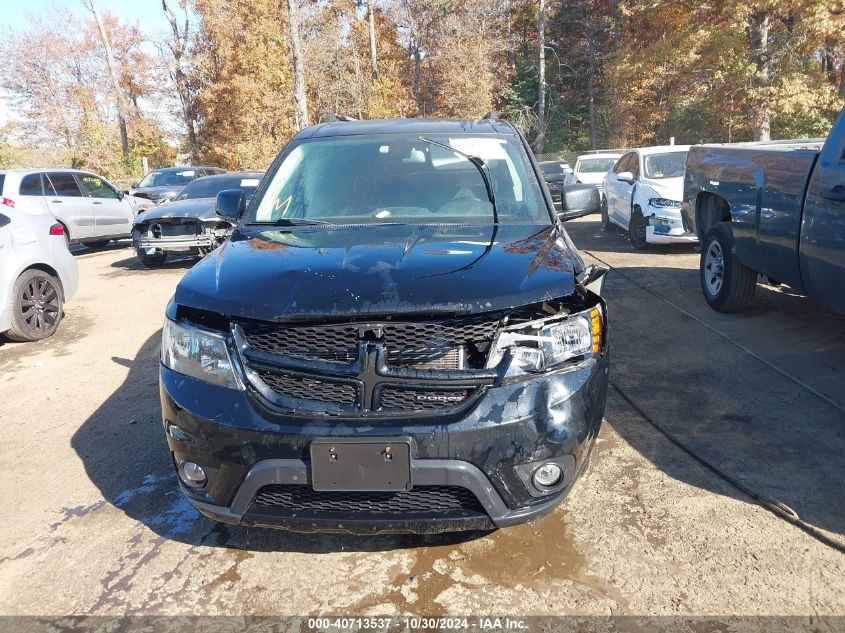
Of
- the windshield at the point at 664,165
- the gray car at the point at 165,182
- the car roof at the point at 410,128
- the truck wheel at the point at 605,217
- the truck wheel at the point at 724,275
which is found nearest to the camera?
the car roof at the point at 410,128

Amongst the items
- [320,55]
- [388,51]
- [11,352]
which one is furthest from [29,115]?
[11,352]

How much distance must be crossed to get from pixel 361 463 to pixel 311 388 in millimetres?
338

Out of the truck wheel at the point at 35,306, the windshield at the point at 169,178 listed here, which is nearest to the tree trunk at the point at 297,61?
the windshield at the point at 169,178

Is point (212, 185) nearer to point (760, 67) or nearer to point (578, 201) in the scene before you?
point (578, 201)

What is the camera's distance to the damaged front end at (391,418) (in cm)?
229

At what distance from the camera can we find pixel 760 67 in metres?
20.8

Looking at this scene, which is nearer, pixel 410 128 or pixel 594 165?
pixel 410 128

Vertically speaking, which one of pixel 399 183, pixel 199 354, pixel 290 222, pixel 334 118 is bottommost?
pixel 199 354

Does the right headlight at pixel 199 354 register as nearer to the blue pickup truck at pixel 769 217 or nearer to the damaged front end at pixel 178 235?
the blue pickup truck at pixel 769 217

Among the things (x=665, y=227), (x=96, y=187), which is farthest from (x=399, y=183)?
(x=96, y=187)

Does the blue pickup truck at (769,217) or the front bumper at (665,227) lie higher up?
the blue pickup truck at (769,217)

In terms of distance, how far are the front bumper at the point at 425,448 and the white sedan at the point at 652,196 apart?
7535mm

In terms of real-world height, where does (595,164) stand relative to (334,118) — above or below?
below

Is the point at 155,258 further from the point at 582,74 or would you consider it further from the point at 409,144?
the point at 582,74
